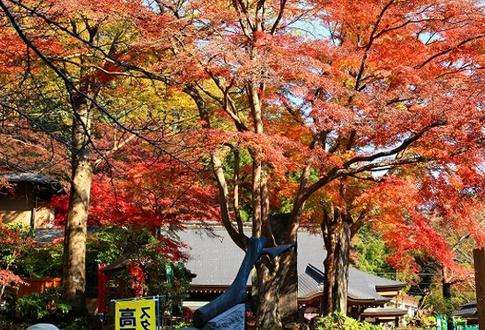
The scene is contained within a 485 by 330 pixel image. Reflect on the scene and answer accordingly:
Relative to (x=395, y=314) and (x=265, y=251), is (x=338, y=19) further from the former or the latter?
(x=395, y=314)

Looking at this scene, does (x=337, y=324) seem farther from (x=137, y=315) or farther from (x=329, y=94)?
(x=137, y=315)

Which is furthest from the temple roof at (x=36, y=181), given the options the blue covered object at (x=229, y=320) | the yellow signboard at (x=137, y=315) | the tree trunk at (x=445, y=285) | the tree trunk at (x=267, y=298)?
the tree trunk at (x=445, y=285)

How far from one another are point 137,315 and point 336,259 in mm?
10131

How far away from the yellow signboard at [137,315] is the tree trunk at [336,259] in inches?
376

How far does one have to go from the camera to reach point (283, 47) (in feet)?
34.9

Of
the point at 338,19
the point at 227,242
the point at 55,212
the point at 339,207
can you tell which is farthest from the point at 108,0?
the point at 227,242

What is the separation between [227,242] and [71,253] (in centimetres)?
1175

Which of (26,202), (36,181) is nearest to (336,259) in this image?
(36,181)

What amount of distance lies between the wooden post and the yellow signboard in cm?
378

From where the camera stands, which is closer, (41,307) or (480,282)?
(480,282)

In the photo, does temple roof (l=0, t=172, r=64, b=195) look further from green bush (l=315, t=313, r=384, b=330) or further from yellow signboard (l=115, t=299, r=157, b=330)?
yellow signboard (l=115, t=299, r=157, b=330)

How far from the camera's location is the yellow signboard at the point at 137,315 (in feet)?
22.0

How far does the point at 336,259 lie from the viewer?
16016mm

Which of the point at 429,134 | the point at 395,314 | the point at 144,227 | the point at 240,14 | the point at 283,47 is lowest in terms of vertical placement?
the point at 395,314
